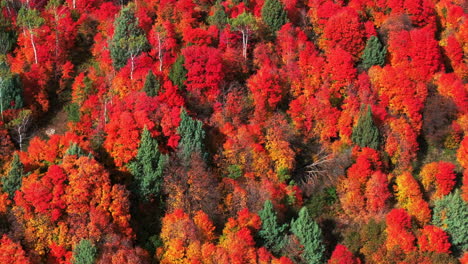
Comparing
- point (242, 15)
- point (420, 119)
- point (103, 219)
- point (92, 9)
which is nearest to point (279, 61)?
point (242, 15)

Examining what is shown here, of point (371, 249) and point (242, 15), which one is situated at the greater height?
point (242, 15)

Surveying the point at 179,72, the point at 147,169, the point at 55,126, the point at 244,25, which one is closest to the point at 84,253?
the point at 147,169

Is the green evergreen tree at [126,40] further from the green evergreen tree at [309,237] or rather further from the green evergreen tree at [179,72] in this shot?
the green evergreen tree at [309,237]

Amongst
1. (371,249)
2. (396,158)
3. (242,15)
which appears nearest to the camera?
(371,249)

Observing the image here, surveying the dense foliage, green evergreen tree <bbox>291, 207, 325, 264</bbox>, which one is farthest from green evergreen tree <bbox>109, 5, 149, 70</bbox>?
green evergreen tree <bbox>291, 207, 325, 264</bbox>

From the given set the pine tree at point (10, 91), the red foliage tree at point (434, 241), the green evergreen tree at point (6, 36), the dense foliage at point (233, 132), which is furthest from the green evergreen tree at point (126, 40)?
the red foliage tree at point (434, 241)

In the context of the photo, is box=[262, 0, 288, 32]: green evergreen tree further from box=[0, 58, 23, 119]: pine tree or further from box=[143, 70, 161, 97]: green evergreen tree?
box=[0, 58, 23, 119]: pine tree

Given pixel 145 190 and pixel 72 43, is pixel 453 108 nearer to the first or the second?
pixel 145 190

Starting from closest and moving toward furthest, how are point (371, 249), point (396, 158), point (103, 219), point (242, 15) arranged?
point (103, 219) < point (371, 249) < point (396, 158) < point (242, 15)
